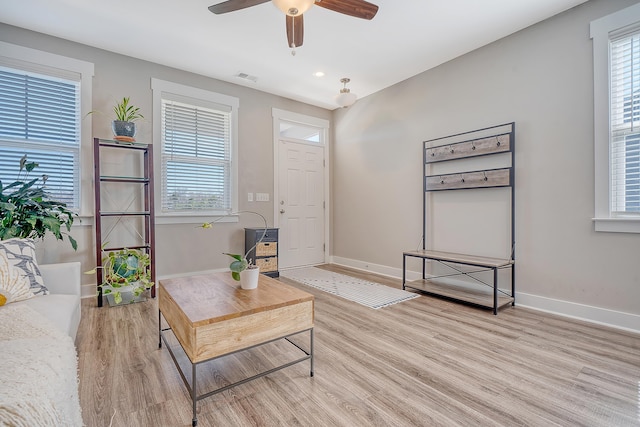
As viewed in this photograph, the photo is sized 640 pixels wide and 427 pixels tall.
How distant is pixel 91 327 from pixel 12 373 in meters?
1.86

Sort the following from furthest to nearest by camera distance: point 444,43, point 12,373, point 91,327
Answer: point 444,43
point 91,327
point 12,373

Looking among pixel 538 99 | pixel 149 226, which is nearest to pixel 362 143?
pixel 538 99

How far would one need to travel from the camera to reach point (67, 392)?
110 centimetres

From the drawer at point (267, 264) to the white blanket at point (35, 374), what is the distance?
272 centimetres

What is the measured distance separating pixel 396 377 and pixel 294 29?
2.38m

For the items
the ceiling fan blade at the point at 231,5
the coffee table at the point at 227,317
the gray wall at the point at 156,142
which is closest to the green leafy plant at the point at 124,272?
the gray wall at the point at 156,142

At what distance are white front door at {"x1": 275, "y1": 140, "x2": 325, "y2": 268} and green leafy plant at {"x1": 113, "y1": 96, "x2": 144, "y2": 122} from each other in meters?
1.97

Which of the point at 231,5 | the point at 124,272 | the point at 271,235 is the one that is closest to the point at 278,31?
the point at 231,5

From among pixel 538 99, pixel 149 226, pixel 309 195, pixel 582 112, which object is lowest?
pixel 149 226

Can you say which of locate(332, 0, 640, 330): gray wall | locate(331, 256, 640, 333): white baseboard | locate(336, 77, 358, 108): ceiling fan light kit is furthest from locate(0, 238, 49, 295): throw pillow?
locate(331, 256, 640, 333): white baseboard

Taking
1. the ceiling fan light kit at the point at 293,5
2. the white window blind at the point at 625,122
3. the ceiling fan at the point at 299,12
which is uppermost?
the ceiling fan at the point at 299,12

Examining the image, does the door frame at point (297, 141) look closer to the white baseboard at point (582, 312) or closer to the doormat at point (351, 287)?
the doormat at point (351, 287)

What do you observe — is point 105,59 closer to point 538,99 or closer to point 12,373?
point 12,373

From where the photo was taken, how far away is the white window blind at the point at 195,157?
3891 mm
